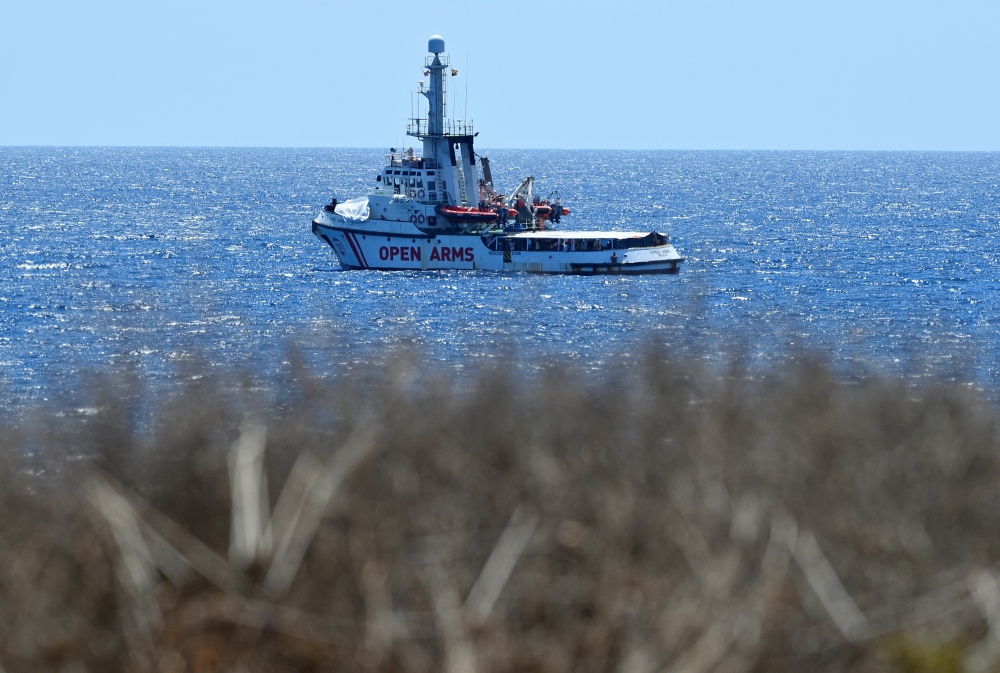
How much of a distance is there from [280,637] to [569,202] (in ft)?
592

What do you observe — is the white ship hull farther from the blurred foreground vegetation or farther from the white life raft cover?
the blurred foreground vegetation

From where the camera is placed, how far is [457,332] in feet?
181

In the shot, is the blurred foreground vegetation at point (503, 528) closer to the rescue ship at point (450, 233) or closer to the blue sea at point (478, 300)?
the blue sea at point (478, 300)

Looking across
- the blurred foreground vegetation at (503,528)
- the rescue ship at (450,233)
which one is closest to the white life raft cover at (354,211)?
the rescue ship at (450,233)

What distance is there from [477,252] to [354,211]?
9270mm

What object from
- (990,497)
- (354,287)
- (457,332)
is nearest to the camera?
(990,497)

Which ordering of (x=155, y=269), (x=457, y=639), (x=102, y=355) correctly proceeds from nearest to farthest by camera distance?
1. (x=457, y=639)
2. (x=102, y=355)
3. (x=155, y=269)

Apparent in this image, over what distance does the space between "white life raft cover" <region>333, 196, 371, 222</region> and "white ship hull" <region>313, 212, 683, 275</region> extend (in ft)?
1.60

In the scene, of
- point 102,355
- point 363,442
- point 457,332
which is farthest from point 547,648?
point 457,332

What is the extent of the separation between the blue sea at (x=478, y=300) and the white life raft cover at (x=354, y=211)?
13.3 ft

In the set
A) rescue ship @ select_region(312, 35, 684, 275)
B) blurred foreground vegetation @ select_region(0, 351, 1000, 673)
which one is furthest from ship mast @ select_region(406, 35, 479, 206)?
blurred foreground vegetation @ select_region(0, 351, 1000, 673)

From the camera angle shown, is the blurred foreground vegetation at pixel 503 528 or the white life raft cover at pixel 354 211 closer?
the blurred foreground vegetation at pixel 503 528

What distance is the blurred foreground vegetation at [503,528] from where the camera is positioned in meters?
10.3

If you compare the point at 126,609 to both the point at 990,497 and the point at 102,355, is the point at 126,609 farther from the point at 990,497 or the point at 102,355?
the point at 102,355
